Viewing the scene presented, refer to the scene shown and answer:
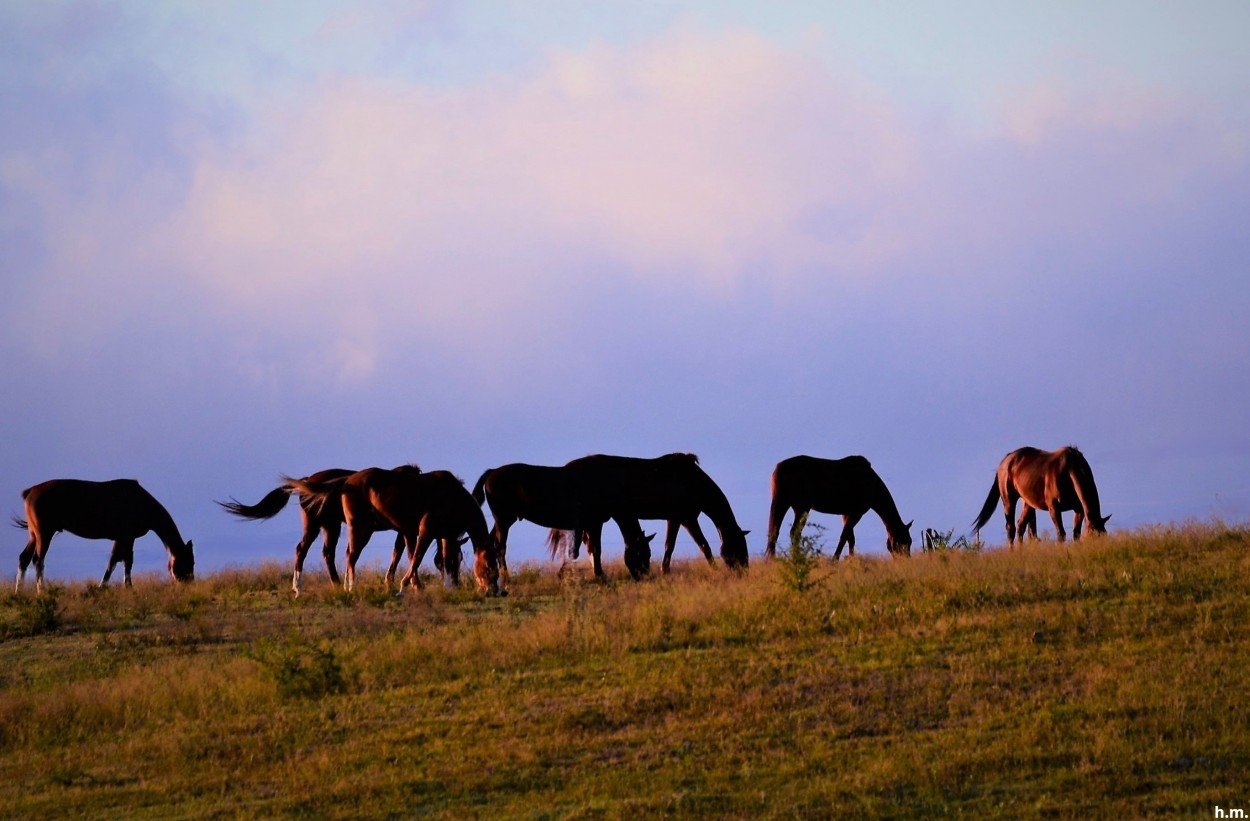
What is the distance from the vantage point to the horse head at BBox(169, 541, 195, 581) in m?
25.5

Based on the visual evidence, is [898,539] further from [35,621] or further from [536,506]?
[35,621]

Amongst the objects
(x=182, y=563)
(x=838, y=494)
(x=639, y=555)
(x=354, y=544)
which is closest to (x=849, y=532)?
(x=838, y=494)

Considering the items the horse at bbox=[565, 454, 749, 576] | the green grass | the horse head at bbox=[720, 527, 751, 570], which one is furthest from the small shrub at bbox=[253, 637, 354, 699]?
the horse head at bbox=[720, 527, 751, 570]

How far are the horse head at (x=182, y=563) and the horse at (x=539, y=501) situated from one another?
7.34m

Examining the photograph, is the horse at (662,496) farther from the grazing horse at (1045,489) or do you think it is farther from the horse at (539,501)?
the grazing horse at (1045,489)

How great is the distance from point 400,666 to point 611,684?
2784mm

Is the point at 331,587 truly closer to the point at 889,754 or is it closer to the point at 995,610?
the point at 995,610

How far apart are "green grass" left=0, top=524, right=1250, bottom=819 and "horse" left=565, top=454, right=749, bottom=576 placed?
13.5ft

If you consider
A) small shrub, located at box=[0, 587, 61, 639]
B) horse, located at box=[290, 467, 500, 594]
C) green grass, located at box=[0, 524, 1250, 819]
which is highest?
horse, located at box=[290, 467, 500, 594]

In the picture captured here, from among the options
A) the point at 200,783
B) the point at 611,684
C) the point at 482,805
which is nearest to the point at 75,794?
the point at 200,783

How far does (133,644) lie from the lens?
1723 centimetres

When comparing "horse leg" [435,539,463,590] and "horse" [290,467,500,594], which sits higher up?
"horse" [290,467,500,594]

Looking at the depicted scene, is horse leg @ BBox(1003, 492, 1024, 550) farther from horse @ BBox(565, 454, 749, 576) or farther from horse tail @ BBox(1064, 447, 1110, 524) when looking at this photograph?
horse @ BBox(565, 454, 749, 576)

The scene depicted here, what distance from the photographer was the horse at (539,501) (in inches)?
862
